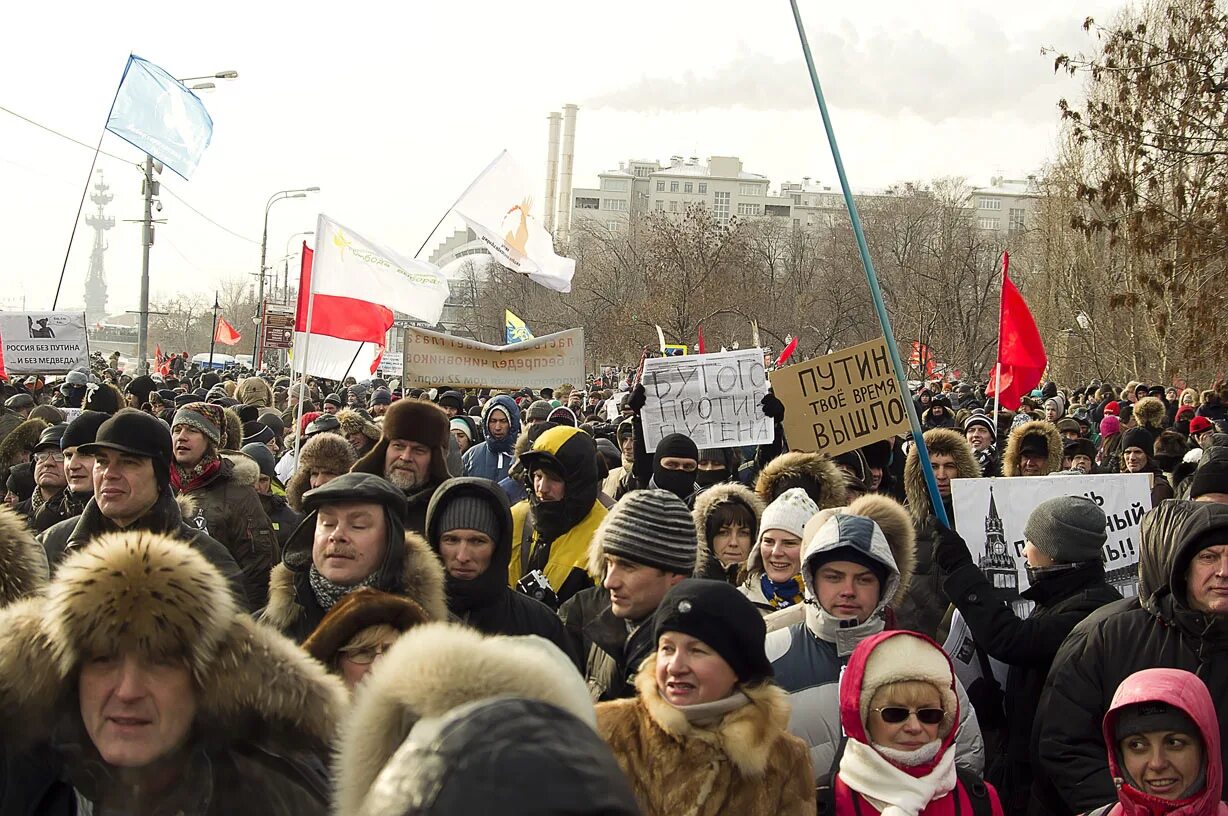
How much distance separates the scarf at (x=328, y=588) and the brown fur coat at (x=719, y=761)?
1117 mm

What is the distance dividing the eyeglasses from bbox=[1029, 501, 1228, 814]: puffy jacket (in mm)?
781

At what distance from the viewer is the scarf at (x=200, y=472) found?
6.59m

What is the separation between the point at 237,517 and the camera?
6371 millimetres

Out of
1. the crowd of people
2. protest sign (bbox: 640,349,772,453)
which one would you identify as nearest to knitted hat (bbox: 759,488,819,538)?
the crowd of people

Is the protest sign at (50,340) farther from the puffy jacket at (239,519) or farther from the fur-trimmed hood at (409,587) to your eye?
the fur-trimmed hood at (409,587)

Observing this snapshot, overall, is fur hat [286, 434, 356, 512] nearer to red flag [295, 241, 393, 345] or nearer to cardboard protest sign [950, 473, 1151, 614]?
cardboard protest sign [950, 473, 1151, 614]

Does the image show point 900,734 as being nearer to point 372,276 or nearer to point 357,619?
point 357,619

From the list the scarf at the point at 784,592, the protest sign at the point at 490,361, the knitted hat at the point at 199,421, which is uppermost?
the protest sign at the point at 490,361

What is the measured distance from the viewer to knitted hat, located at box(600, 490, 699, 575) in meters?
4.26

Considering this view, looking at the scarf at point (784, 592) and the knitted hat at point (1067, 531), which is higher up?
the knitted hat at point (1067, 531)

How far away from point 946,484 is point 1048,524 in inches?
118

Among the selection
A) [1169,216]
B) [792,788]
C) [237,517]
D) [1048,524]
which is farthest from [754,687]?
[1169,216]

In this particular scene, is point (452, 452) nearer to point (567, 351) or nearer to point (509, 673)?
point (567, 351)

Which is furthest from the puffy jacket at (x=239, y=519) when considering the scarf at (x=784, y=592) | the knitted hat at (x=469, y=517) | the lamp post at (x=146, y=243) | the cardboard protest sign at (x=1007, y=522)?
the lamp post at (x=146, y=243)
